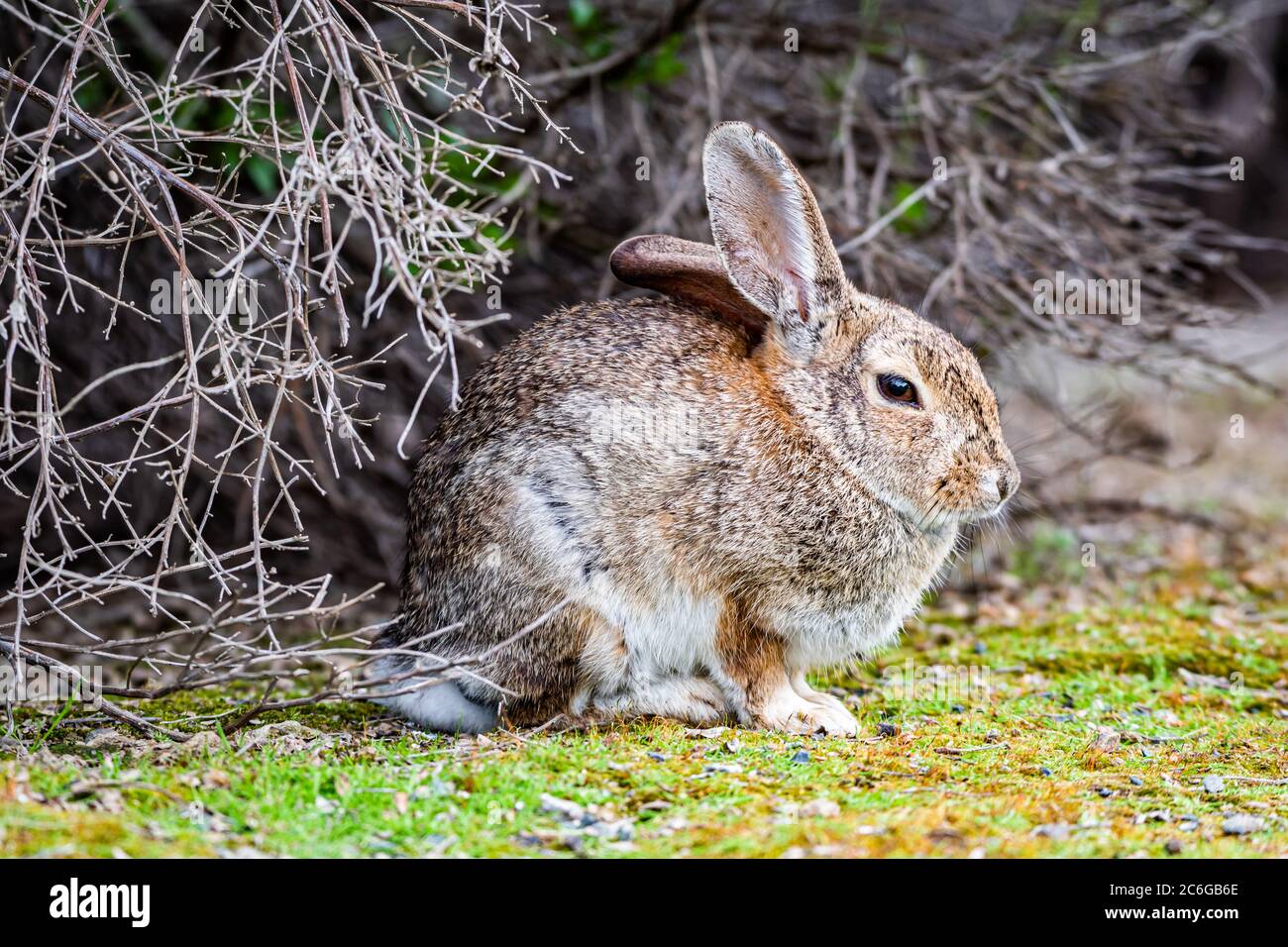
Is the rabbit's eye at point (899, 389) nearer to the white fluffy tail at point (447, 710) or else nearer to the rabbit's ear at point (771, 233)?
the rabbit's ear at point (771, 233)

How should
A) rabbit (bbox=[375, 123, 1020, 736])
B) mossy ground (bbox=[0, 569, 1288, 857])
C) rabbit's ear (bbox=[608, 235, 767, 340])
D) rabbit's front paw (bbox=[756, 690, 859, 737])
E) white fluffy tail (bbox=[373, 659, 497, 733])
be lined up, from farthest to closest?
rabbit's ear (bbox=[608, 235, 767, 340])
white fluffy tail (bbox=[373, 659, 497, 733])
rabbit's front paw (bbox=[756, 690, 859, 737])
rabbit (bbox=[375, 123, 1020, 736])
mossy ground (bbox=[0, 569, 1288, 857])

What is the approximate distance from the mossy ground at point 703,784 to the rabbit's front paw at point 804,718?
12 cm

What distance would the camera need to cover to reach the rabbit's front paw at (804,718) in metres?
5.46

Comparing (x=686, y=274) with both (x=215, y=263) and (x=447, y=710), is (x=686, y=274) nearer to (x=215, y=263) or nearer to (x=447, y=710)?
(x=447, y=710)

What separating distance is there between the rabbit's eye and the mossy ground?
133 centimetres

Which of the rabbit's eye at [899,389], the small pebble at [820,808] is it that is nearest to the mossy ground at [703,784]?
the small pebble at [820,808]

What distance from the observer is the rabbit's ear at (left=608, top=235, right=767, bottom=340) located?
5777 mm

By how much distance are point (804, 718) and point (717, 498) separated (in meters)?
0.95

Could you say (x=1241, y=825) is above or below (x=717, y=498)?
below

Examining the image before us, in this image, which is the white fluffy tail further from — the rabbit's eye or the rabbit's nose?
the rabbit's nose

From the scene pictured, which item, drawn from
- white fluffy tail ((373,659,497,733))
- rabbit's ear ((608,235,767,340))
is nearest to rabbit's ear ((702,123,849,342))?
rabbit's ear ((608,235,767,340))

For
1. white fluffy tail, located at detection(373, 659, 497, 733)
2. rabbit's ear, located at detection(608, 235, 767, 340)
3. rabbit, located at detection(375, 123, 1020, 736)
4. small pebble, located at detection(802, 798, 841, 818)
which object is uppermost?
rabbit's ear, located at detection(608, 235, 767, 340)

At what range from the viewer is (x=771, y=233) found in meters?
5.61

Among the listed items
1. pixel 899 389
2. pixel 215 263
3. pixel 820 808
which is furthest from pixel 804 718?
pixel 215 263
